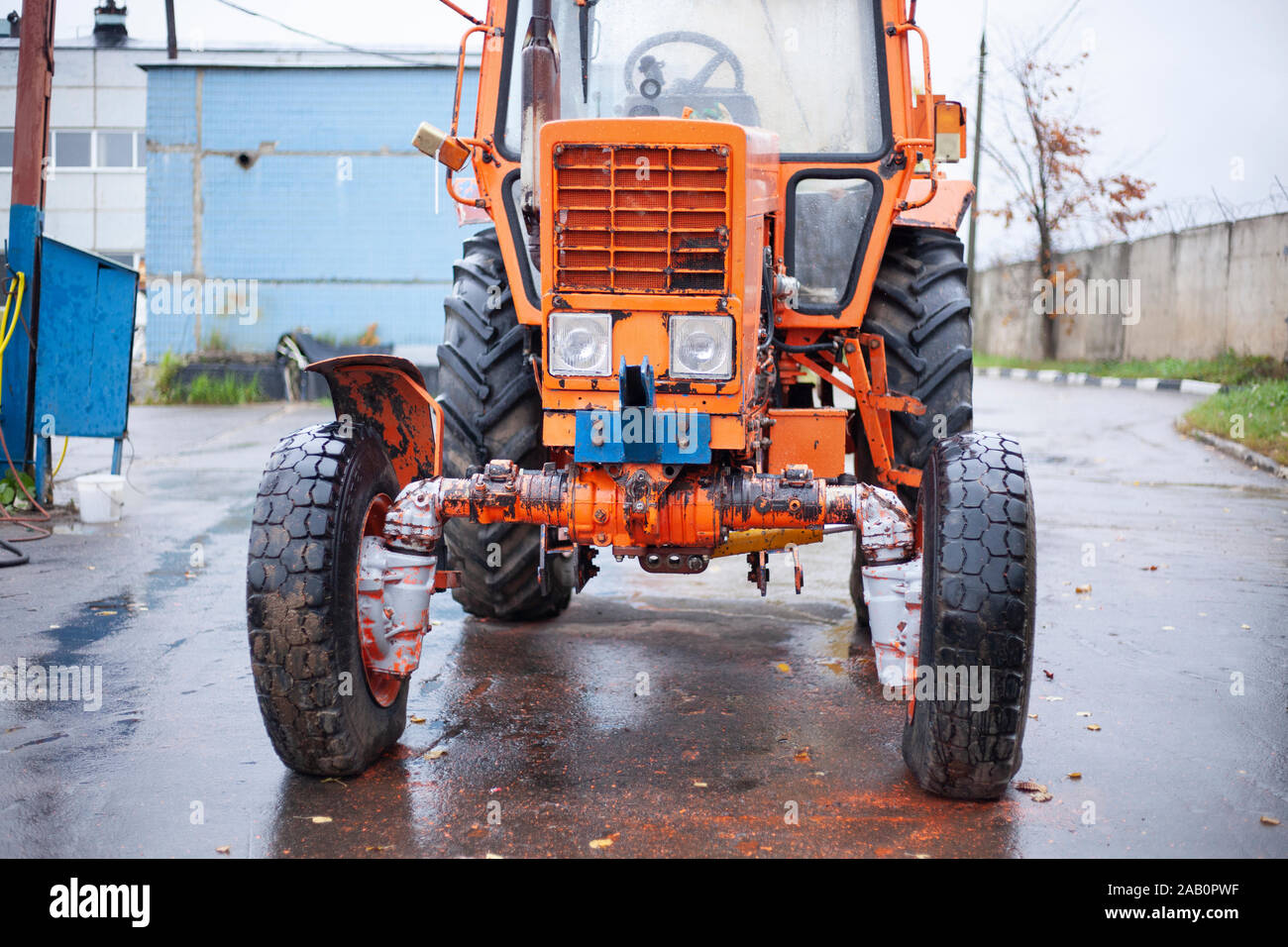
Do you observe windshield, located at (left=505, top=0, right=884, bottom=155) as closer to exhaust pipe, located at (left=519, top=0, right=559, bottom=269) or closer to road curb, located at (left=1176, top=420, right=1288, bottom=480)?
exhaust pipe, located at (left=519, top=0, right=559, bottom=269)

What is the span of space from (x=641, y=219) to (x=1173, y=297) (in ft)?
67.0

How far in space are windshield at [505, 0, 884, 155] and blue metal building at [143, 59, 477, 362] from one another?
14.3 metres

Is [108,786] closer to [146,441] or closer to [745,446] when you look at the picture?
[745,446]

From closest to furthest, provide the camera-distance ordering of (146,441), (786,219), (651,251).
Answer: (651,251) → (786,219) → (146,441)

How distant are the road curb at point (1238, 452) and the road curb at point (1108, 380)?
11.4ft

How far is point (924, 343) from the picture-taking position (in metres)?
5.06

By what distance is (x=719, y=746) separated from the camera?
4.20 metres

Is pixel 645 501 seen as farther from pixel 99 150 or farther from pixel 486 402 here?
pixel 99 150

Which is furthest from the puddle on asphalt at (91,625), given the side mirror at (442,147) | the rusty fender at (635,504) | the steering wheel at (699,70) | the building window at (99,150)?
the building window at (99,150)

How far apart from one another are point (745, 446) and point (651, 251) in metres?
0.67

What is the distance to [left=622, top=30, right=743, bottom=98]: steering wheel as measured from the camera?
16.2ft

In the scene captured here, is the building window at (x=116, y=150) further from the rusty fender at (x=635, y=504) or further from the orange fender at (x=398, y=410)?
the rusty fender at (x=635, y=504)

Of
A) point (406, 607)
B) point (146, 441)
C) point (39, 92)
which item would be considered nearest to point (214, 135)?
point (146, 441)
